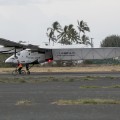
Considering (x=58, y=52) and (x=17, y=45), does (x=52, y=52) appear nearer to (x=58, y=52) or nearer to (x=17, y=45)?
(x=58, y=52)

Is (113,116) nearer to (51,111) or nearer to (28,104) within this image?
(51,111)

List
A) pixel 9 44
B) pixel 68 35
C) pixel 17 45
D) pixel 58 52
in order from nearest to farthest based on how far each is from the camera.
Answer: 1. pixel 9 44
2. pixel 17 45
3. pixel 58 52
4. pixel 68 35

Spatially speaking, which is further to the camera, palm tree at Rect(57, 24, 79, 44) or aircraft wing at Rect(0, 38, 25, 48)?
palm tree at Rect(57, 24, 79, 44)

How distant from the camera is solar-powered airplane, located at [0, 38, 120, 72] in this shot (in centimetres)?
5506

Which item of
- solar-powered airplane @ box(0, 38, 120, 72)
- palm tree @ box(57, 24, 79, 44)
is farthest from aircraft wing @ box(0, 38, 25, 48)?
palm tree @ box(57, 24, 79, 44)

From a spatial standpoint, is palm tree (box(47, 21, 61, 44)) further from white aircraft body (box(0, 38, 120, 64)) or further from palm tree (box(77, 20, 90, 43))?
white aircraft body (box(0, 38, 120, 64))

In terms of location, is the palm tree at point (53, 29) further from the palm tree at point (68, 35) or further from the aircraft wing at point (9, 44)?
the aircraft wing at point (9, 44)

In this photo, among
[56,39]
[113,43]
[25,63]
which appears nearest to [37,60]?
[25,63]

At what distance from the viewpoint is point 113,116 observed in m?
13.8

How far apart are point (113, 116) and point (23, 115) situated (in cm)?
264

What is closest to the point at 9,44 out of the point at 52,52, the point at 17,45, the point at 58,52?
the point at 17,45

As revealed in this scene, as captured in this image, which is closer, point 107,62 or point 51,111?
point 51,111

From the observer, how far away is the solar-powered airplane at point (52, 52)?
181 ft

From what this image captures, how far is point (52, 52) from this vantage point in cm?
5712
